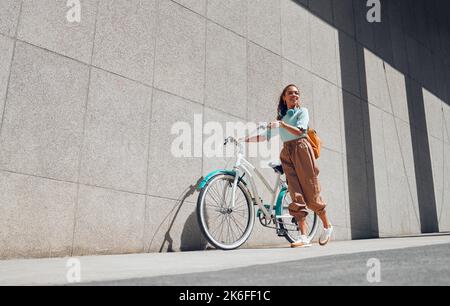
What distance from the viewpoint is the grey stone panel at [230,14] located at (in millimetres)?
6078

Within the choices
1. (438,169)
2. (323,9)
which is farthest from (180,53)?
(438,169)

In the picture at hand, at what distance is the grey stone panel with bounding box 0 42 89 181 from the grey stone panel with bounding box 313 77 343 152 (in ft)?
14.5

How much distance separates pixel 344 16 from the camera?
8719 mm

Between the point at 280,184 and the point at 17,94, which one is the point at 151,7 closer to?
the point at 17,94

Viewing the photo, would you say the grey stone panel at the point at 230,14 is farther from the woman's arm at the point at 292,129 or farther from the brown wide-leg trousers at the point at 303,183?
the brown wide-leg trousers at the point at 303,183

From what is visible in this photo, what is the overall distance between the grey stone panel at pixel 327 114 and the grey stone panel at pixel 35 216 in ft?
15.5

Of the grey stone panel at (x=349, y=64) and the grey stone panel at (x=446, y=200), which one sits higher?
the grey stone panel at (x=349, y=64)

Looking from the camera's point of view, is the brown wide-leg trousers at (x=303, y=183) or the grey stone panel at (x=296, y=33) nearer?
the brown wide-leg trousers at (x=303, y=183)

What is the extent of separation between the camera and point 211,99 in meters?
5.76

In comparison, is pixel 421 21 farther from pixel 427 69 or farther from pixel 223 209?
pixel 223 209

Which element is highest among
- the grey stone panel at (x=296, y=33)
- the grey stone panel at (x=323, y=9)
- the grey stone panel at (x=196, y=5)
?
the grey stone panel at (x=323, y=9)

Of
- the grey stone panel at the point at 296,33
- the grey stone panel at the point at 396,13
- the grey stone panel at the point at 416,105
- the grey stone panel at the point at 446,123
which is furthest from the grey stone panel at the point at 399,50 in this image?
the grey stone panel at the point at 296,33
